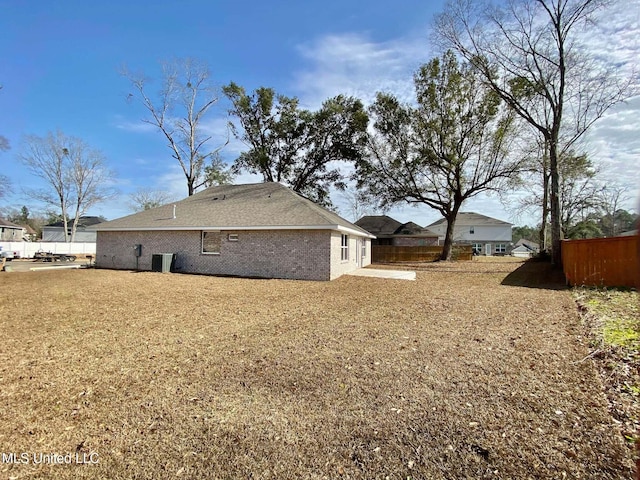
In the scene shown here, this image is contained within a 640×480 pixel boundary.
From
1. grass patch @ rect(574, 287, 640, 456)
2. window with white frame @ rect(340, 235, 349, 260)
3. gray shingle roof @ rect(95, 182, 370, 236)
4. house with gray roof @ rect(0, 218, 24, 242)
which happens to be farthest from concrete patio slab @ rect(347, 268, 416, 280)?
house with gray roof @ rect(0, 218, 24, 242)

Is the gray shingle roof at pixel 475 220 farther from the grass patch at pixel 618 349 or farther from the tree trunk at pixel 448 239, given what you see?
the grass patch at pixel 618 349

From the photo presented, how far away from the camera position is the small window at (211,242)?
15.4 m

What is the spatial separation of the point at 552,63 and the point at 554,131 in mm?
3714

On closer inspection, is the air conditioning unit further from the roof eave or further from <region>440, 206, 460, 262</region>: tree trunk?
<region>440, 206, 460, 262</region>: tree trunk

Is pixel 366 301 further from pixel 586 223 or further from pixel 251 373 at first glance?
pixel 586 223

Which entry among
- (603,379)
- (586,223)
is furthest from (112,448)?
(586,223)

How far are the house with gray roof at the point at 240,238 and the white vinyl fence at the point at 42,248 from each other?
20.2m

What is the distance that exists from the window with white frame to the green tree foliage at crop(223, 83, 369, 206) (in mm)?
13944

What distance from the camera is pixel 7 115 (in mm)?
16156

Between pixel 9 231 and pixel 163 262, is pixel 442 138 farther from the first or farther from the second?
pixel 9 231

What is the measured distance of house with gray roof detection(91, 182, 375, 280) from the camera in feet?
44.6

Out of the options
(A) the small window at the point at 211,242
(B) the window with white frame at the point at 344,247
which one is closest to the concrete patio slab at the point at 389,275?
(B) the window with white frame at the point at 344,247

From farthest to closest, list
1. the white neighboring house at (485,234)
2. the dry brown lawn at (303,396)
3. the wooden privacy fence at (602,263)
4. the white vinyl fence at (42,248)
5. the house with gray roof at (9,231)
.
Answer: the white neighboring house at (485,234), the house with gray roof at (9,231), the white vinyl fence at (42,248), the wooden privacy fence at (602,263), the dry brown lawn at (303,396)

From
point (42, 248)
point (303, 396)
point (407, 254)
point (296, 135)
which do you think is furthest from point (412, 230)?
point (42, 248)
